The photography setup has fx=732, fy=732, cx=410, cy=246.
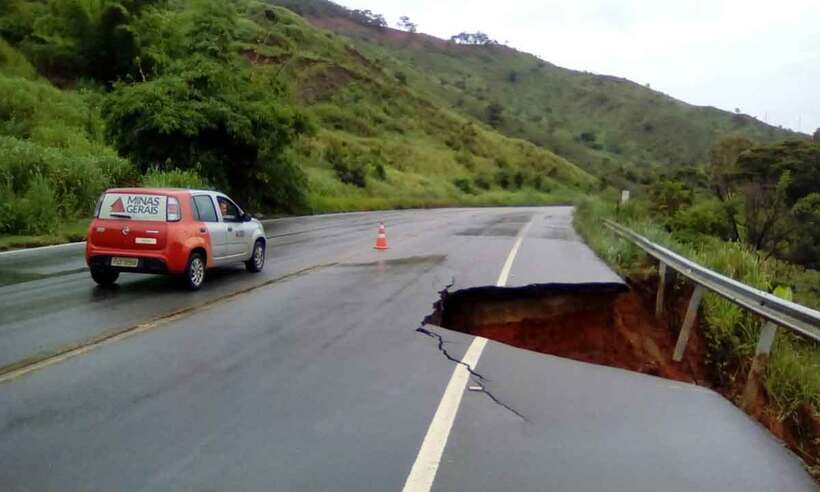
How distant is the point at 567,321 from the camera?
36.4ft

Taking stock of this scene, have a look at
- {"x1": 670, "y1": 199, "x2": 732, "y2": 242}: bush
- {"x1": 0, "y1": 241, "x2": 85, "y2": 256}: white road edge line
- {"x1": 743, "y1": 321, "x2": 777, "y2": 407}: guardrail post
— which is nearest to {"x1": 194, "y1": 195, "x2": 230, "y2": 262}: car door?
{"x1": 0, "y1": 241, "x2": 85, "y2": 256}: white road edge line

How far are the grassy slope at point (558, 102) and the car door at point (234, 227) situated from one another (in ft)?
295

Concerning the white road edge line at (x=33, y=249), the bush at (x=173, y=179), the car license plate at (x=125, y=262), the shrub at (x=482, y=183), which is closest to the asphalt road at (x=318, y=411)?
the car license plate at (x=125, y=262)

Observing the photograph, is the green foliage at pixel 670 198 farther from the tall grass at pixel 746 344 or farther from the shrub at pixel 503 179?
the shrub at pixel 503 179

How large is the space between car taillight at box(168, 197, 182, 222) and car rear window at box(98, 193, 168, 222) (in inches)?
3.0

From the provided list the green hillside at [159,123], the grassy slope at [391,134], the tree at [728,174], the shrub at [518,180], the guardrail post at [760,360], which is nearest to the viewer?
the guardrail post at [760,360]

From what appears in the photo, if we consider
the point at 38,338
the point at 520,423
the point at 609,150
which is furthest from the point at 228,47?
the point at 609,150

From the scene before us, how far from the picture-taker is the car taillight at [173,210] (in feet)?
35.3

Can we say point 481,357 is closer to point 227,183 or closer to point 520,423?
point 520,423

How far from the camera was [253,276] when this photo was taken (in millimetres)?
12656

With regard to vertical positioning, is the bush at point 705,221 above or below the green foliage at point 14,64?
below

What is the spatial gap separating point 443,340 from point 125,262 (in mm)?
5162

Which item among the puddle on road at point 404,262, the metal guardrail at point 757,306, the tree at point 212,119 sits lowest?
the puddle on road at point 404,262

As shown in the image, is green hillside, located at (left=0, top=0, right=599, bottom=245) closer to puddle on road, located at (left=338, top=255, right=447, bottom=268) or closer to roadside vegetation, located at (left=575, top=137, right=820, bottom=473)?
puddle on road, located at (left=338, top=255, right=447, bottom=268)
